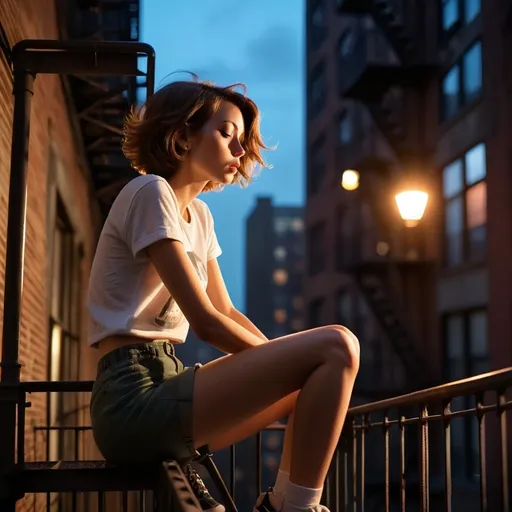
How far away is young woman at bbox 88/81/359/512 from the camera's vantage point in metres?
2.91

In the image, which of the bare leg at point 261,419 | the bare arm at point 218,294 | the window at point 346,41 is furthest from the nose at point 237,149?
the window at point 346,41

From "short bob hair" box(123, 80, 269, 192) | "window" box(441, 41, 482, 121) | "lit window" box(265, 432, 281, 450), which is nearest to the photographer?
"short bob hair" box(123, 80, 269, 192)

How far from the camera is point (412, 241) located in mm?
22484

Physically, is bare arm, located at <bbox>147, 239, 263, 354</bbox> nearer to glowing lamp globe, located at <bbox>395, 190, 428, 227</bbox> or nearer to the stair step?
the stair step

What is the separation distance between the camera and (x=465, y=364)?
2012 cm

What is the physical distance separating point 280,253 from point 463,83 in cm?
7367

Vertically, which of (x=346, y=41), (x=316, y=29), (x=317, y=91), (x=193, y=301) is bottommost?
(x=193, y=301)

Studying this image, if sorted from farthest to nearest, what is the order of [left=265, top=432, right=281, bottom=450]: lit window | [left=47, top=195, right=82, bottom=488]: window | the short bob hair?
[left=265, top=432, right=281, bottom=450]: lit window → [left=47, top=195, right=82, bottom=488]: window → the short bob hair

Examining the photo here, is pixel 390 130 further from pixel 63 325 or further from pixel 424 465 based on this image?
pixel 424 465

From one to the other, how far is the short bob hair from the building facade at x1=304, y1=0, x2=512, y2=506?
11.4 metres

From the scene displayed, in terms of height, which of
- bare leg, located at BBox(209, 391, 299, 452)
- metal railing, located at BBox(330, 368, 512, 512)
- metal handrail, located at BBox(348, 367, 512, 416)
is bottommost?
metal railing, located at BBox(330, 368, 512, 512)

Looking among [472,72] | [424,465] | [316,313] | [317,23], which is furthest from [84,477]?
[317,23]

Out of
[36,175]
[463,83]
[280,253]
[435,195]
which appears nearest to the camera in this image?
[36,175]

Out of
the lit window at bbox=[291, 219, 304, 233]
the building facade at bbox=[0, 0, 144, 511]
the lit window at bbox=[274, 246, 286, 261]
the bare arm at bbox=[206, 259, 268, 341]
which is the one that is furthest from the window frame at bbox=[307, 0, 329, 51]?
the lit window at bbox=[291, 219, 304, 233]
